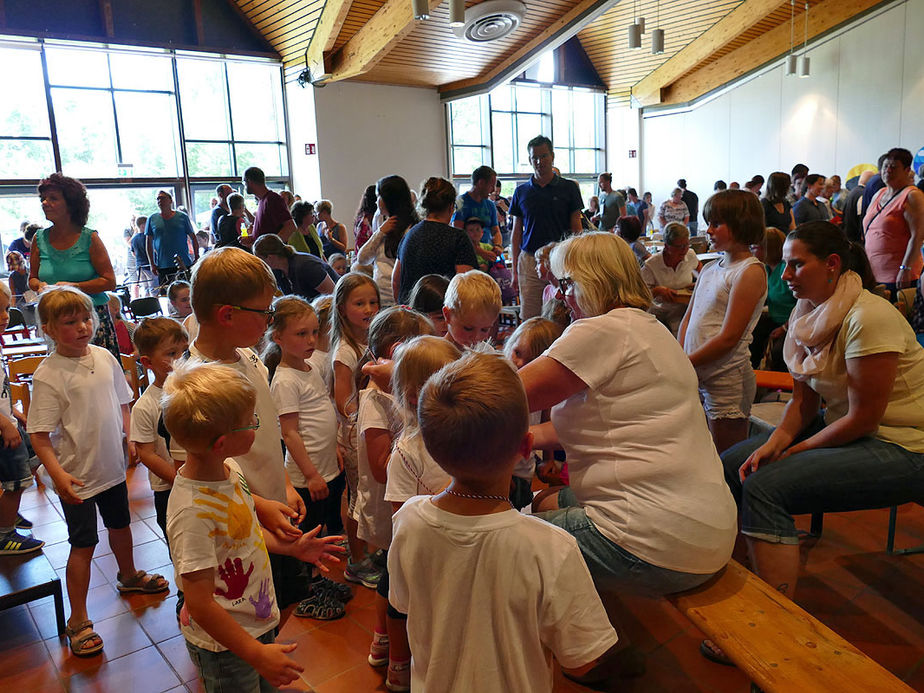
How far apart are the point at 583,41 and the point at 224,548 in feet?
54.8

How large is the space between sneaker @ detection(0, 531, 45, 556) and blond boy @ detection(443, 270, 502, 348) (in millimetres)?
2123

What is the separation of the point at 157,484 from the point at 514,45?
11.8 m

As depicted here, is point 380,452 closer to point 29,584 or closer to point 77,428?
point 77,428

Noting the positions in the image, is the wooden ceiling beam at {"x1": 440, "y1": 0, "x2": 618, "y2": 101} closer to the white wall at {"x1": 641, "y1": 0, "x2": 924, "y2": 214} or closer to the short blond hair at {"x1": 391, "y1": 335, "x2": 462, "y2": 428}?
the white wall at {"x1": 641, "y1": 0, "x2": 924, "y2": 214}

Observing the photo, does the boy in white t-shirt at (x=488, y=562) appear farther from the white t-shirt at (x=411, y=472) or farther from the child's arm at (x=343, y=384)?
the child's arm at (x=343, y=384)

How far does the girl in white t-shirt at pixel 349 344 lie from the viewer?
2539 millimetres

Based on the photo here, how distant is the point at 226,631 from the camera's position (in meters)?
1.34

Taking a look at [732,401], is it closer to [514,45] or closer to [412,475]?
[412,475]

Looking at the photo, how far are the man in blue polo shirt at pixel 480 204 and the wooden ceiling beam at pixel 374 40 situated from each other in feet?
13.4

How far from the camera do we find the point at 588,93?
55.1ft

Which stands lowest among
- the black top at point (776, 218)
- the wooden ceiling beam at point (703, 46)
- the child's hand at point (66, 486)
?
the child's hand at point (66, 486)

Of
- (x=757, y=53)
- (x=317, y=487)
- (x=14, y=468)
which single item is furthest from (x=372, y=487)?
(x=757, y=53)

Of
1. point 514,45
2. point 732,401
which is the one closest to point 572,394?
point 732,401

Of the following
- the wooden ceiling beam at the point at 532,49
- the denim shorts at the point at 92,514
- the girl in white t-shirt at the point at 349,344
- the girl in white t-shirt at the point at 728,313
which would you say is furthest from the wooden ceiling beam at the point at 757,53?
the denim shorts at the point at 92,514
